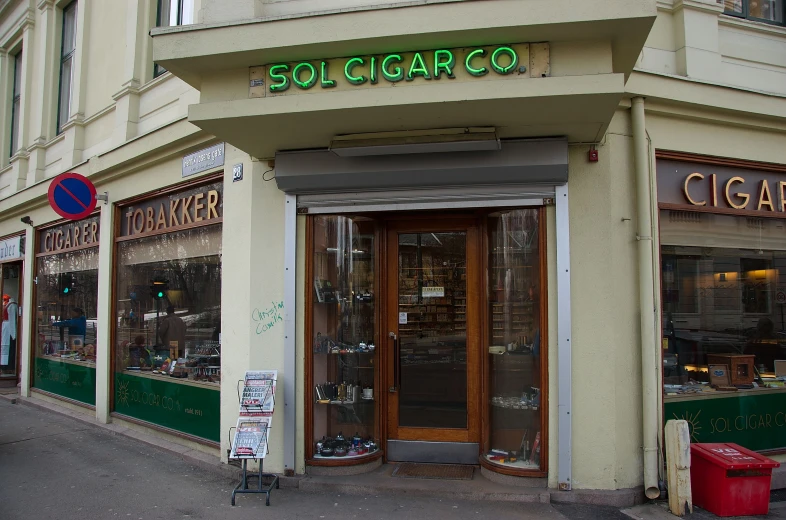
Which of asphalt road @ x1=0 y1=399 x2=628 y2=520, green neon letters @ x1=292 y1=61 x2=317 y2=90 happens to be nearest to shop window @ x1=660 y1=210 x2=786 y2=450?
asphalt road @ x1=0 y1=399 x2=628 y2=520

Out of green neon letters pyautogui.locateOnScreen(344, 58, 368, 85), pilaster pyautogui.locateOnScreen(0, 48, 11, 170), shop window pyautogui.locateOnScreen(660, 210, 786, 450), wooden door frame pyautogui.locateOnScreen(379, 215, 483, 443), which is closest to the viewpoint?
green neon letters pyautogui.locateOnScreen(344, 58, 368, 85)

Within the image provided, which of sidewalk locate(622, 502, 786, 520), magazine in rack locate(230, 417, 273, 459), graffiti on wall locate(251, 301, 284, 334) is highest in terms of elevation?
graffiti on wall locate(251, 301, 284, 334)

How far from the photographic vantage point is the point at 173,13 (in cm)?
796

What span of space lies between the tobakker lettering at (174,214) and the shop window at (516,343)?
334 centimetres

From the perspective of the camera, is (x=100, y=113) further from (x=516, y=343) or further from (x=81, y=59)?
(x=516, y=343)

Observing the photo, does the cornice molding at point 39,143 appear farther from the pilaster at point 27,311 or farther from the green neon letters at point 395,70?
the green neon letters at point 395,70

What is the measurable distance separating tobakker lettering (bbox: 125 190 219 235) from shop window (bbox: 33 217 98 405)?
1.54m

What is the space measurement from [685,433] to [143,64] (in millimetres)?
8174

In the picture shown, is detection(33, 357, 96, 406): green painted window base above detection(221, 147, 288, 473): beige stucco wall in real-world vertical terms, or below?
below

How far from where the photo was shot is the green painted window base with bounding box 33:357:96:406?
9.02 meters

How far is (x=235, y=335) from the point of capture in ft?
19.8

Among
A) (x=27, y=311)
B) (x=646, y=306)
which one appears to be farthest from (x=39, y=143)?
(x=646, y=306)

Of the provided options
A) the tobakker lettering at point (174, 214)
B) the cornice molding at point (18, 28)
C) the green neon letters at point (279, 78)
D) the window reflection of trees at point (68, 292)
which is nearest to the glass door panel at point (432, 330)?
the green neon letters at point (279, 78)

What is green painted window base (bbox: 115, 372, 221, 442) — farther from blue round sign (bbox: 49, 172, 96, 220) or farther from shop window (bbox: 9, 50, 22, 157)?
shop window (bbox: 9, 50, 22, 157)
